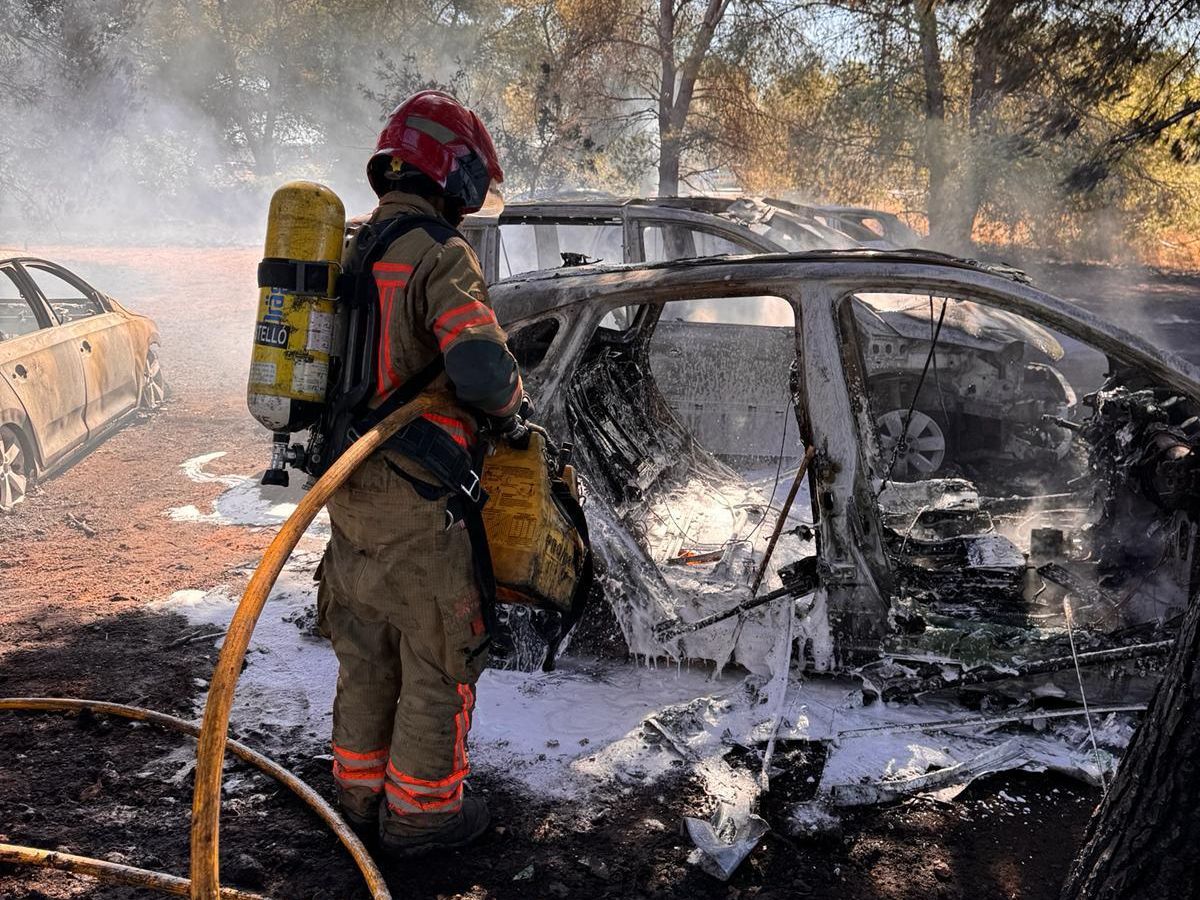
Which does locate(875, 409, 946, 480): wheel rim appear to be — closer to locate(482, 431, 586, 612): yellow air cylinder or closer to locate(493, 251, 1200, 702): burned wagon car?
locate(493, 251, 1200, 702): burned wagon car

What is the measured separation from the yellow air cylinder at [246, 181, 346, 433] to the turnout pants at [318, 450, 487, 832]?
0.31m

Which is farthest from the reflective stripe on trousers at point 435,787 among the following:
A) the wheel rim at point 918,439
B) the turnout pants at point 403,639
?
the wheel rim at point 918,439

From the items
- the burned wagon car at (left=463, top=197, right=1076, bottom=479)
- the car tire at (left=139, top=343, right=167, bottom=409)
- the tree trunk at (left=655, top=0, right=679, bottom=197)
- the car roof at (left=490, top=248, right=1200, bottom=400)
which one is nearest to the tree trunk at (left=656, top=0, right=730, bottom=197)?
the tree trunk at (left=655, top=0, right=679, bottom=197)

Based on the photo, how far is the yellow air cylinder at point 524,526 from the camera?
2777mm

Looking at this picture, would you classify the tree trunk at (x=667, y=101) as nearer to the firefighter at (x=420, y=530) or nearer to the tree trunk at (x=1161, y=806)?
the firefighter at (x=420, y=530)

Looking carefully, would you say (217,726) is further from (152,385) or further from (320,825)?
(152,385)

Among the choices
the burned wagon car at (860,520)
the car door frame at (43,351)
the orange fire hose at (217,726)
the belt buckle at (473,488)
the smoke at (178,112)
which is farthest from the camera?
the smoke at (178,112)

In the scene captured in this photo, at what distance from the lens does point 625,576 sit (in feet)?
11.2

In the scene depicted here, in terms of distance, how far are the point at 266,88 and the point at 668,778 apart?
27.6m

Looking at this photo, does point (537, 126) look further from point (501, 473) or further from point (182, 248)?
point (501, 473)

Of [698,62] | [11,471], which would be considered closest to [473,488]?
[11,471]

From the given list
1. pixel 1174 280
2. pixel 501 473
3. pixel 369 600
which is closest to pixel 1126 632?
pixel 501 473

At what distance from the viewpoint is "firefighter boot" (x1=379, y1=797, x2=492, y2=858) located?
266 centimetres

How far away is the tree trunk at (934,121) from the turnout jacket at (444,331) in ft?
39.5
